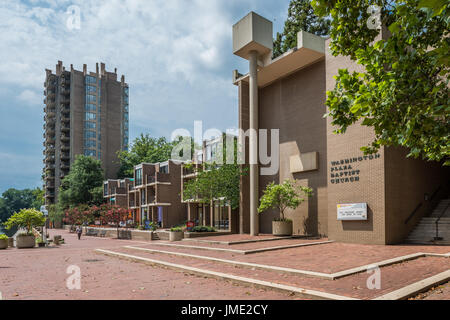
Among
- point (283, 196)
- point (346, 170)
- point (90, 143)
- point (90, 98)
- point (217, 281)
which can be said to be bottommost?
point (217, 281)

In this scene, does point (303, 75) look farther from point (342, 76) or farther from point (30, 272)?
point (30, 272)

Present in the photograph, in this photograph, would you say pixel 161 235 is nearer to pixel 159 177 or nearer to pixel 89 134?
Result: pixel 159 177

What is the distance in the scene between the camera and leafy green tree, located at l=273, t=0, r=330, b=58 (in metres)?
39.4

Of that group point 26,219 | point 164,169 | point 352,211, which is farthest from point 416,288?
point 164,169

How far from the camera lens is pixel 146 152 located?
7194cm

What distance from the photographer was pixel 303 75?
75.6 feet

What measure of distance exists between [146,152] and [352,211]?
5907 cm

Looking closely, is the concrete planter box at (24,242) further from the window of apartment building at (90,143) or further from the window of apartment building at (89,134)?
the window of apartment building at (89,134)

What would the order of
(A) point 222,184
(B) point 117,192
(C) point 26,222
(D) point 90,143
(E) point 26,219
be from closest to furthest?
1. (E) point 26,219
2. (C) point 26,222
3. (A) point 222,184
4. (B) point 117,192
5. (D) point 90,143

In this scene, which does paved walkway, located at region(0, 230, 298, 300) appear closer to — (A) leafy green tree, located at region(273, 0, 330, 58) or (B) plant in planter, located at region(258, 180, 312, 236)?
(B) plant in planter, located at region(258, 180, 312, 236)

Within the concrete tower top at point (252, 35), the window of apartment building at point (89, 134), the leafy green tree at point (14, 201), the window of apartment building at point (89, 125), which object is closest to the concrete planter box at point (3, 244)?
the concrete tower top at point (252, 35)

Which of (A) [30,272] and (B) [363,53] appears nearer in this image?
(B) [363,53]
